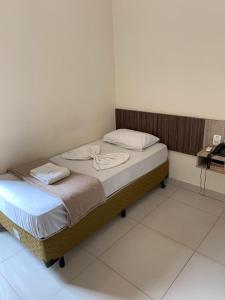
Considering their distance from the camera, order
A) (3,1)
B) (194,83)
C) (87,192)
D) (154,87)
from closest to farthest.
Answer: (87,192)
(3,1)
(194,83)
(154,87)

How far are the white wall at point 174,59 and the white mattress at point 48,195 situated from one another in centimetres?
61

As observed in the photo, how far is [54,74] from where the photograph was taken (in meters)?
2.37

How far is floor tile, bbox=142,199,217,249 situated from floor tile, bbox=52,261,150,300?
62 cm

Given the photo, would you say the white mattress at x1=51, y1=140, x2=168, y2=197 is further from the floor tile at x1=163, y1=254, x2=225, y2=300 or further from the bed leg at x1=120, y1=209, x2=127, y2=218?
the floor tile at x1=163, y1=254, x2=225, y2=300

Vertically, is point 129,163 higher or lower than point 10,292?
higher

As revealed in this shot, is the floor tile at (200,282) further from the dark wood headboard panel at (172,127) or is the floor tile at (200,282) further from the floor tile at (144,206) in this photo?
the dark wood headboard panel at (172,127)

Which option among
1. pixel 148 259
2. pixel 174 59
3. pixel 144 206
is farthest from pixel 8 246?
pixel 174 59

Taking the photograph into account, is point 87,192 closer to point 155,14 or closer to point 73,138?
point 73,138

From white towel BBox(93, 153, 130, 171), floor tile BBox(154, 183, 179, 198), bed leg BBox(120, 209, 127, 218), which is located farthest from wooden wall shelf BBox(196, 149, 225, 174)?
bed leg BBox(120, 209, 127, 218)

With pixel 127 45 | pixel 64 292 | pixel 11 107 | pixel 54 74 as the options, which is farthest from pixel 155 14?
pixel 64 292

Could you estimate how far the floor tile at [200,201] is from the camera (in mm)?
2346

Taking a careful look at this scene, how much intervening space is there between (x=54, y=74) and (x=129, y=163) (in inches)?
46.5

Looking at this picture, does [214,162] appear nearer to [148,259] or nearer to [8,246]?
[148,259]

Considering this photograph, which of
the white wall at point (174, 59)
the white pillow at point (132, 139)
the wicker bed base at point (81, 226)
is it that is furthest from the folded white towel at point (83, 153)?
the white wall at point (174, 59)
